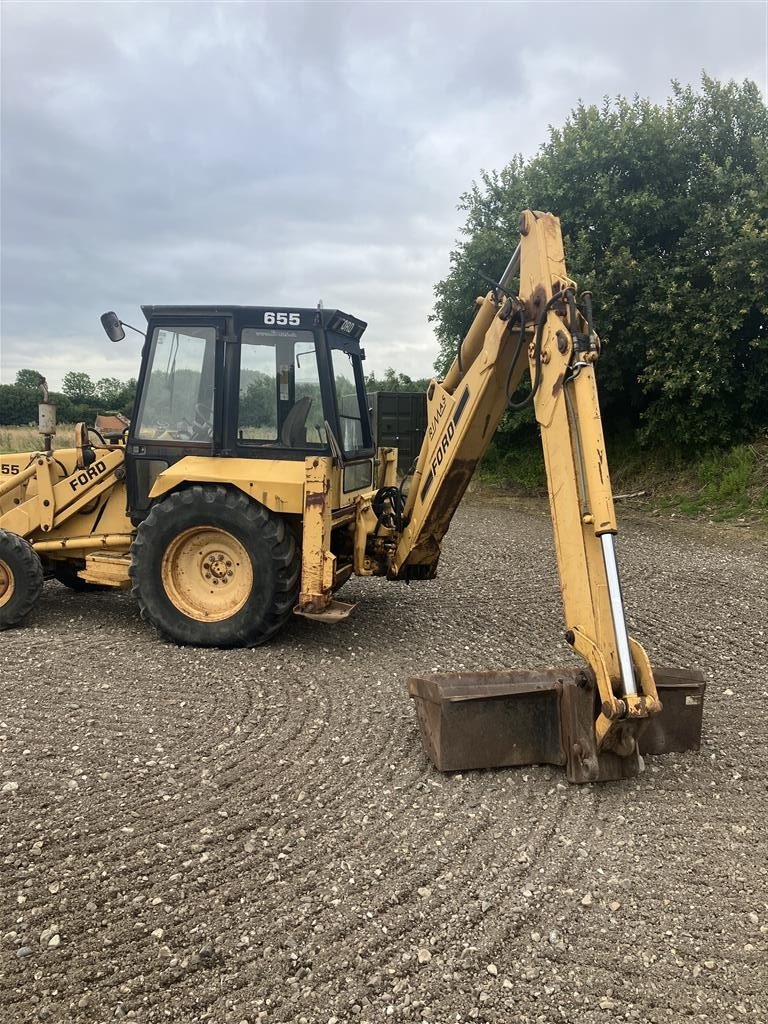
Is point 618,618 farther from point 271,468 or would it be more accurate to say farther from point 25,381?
point 25,381

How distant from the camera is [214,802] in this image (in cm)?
349

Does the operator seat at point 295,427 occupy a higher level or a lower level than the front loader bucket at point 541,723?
higher

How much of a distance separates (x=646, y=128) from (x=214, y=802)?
14.7m

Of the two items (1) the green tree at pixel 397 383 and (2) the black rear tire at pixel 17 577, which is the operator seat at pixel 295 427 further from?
(1) the green tree at pixel 397 383

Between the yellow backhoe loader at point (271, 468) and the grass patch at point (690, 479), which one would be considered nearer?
the yellow backhoe loader at point (271, 468)

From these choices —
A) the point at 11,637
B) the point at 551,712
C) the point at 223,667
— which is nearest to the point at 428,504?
the point at 223,667

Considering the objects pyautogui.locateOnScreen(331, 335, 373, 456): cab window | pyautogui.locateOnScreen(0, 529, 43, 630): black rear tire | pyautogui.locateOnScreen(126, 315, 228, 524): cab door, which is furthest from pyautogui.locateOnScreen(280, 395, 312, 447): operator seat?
pyautogui.locateOnScreen(0, 529, 43, 630): black rear tire

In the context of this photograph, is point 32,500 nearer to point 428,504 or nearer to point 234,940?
point 428,504

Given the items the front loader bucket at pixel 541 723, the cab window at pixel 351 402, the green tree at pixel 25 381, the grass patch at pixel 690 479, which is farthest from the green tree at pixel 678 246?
the green tree at pixel 25 381

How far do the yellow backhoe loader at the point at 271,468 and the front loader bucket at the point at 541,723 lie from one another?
0.05 m

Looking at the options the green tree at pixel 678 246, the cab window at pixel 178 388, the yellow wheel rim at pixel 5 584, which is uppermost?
the green tree at pixel 678 246

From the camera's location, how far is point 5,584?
6223 mm

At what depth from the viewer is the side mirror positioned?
5891mm

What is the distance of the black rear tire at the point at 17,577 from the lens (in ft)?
20.1
